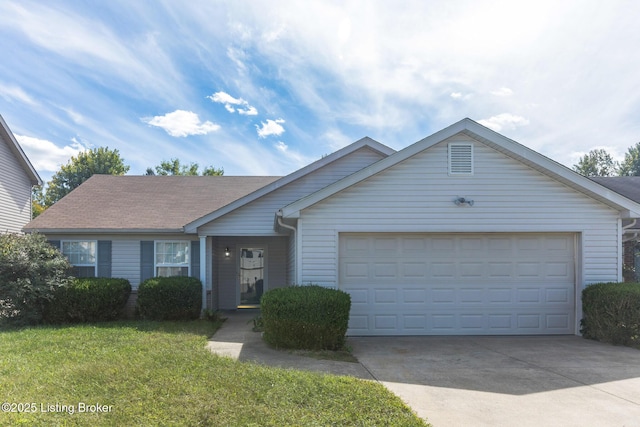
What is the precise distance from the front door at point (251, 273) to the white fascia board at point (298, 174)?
11.3 feet

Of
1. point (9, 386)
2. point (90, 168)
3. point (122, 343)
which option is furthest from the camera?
point (90, 168)

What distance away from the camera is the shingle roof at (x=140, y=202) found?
491 inches

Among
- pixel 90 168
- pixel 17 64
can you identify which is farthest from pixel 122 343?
pixel 90 168

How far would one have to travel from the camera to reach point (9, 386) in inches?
203

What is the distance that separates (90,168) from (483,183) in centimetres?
3745

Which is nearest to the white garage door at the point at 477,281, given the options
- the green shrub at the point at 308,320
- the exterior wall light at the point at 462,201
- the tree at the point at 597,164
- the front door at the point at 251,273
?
the exterior wall light at the point at 462,201

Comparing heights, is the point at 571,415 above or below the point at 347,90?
below

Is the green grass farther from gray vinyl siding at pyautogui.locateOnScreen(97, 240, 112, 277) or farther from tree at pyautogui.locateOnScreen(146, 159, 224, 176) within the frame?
tree at pyautogui.locateOnScreen(146, 159, 224, 176)

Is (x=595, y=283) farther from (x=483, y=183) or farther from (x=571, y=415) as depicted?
(x=571, y=415)

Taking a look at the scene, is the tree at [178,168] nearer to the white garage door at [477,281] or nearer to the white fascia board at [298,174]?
the white fascia board at [298,174]

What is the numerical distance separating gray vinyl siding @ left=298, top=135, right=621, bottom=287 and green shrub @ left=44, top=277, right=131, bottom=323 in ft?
19.8

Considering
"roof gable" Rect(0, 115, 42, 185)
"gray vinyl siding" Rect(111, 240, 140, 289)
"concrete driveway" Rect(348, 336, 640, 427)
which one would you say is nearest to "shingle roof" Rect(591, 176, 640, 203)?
"concrete driveway" Rect(348, 336, 640, 427)

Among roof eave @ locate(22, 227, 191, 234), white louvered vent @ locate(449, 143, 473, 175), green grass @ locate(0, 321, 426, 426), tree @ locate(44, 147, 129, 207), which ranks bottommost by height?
green grass @ locate(0, 321, 426, 426)

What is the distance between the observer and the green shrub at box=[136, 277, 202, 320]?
A: 10.9 m
